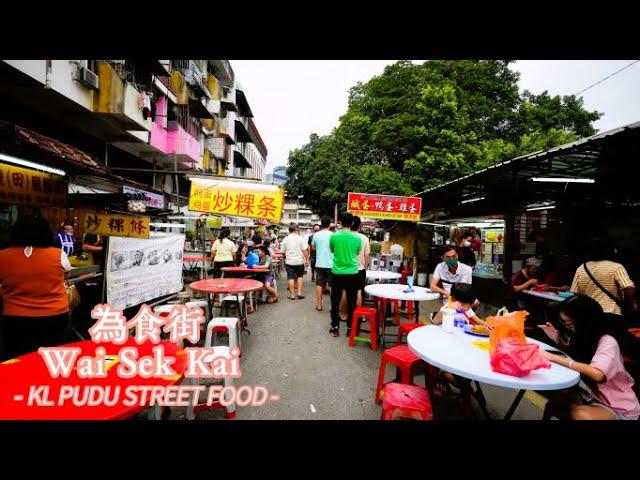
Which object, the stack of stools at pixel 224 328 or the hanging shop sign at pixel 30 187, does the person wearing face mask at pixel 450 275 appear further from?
the hanging shop sign at pixel 30 187

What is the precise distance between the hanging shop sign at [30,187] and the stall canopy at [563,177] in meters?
7.29

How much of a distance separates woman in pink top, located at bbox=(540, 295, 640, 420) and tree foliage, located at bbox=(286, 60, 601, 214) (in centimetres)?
1371

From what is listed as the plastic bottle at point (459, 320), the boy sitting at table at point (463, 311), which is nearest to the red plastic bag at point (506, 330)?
the plastic bottle at point (459, 320)

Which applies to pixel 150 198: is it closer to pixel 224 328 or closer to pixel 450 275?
pixel 224 328

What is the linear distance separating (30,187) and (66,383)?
4285 mm

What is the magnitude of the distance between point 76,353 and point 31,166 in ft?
12.8

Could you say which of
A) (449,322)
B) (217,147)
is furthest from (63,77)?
(217,147)

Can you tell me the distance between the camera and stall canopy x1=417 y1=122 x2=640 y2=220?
4344 millimetres

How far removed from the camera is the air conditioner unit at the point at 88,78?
7520 mm
